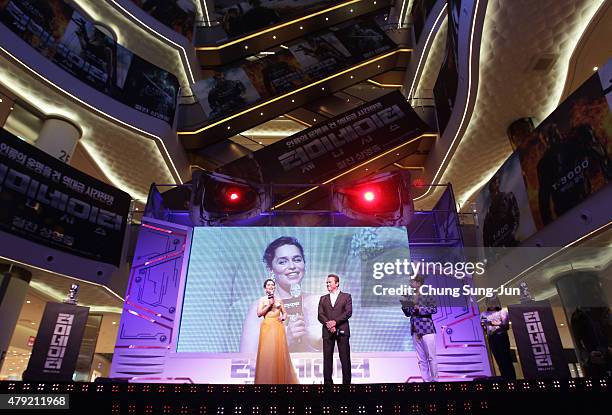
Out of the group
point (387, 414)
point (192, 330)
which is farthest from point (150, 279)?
point (387, 414)

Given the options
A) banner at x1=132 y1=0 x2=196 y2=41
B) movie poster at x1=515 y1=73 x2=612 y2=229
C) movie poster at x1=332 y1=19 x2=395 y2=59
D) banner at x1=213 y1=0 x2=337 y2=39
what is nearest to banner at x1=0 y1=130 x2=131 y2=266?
banner at x1=132 y1=0 x2=196 y2=41

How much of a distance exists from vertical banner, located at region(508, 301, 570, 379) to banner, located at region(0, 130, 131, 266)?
8228mm

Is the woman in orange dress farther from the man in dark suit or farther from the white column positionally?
the white column

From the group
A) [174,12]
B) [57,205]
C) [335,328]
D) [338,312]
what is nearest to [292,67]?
[174,12]

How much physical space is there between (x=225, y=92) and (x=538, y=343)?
1104 cm

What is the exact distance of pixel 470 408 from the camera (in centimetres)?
350

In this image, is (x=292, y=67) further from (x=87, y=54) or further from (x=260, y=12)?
(x=87, y=54)

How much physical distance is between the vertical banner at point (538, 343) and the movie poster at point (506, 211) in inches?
111

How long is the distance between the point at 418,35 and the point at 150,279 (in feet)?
42.4

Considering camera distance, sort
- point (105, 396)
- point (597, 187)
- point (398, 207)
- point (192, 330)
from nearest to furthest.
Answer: point (105, 396) → point (597, 187) → point (192, 330) → point (398, 207)

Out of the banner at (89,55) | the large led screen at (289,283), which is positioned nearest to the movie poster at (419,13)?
the banner at (89,55)

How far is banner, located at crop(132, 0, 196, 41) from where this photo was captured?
14.3 m

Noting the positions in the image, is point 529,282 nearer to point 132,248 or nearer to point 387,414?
point 387,414

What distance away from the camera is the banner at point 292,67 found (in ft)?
43.8
